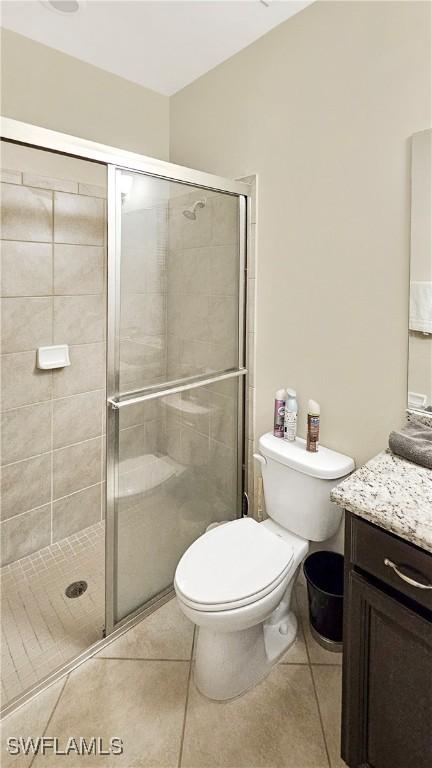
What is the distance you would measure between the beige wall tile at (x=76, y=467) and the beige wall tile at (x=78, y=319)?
0.59 meters

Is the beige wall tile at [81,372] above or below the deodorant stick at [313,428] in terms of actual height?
above

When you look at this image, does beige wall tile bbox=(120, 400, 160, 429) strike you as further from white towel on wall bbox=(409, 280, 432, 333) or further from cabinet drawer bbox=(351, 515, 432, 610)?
white towel on wall bbox=(409, 280, 432, 333)

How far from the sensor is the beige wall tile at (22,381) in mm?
1956

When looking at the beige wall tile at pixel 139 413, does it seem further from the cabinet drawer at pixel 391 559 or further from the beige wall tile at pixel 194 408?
the cabinet drawer at pixel 391 559

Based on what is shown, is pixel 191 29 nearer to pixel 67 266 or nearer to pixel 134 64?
pixel 134 64

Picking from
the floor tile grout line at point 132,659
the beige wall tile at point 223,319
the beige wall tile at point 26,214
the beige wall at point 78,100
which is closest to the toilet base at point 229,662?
the floor tile grout line at point 132,659

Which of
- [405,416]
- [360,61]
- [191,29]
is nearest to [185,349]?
[405,416]

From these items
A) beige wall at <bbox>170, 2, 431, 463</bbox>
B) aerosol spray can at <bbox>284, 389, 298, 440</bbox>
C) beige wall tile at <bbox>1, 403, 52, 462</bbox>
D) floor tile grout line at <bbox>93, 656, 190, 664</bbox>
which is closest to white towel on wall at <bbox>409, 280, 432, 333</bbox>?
beige wall at <bbox>170, 2, 431, 463</bbox>

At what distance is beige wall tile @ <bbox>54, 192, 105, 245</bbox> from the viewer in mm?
1999

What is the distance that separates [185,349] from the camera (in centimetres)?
182

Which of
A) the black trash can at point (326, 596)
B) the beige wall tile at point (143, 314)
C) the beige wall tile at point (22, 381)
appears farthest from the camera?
the beige wall tile at point (22, 381)

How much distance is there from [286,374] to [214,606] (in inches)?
39.7

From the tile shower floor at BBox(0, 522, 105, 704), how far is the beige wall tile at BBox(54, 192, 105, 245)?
163 centimetres

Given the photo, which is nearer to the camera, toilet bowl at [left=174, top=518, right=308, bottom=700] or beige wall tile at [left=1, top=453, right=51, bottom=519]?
toilet bowl at [left=174, top=518, right=308, bottom=700]
